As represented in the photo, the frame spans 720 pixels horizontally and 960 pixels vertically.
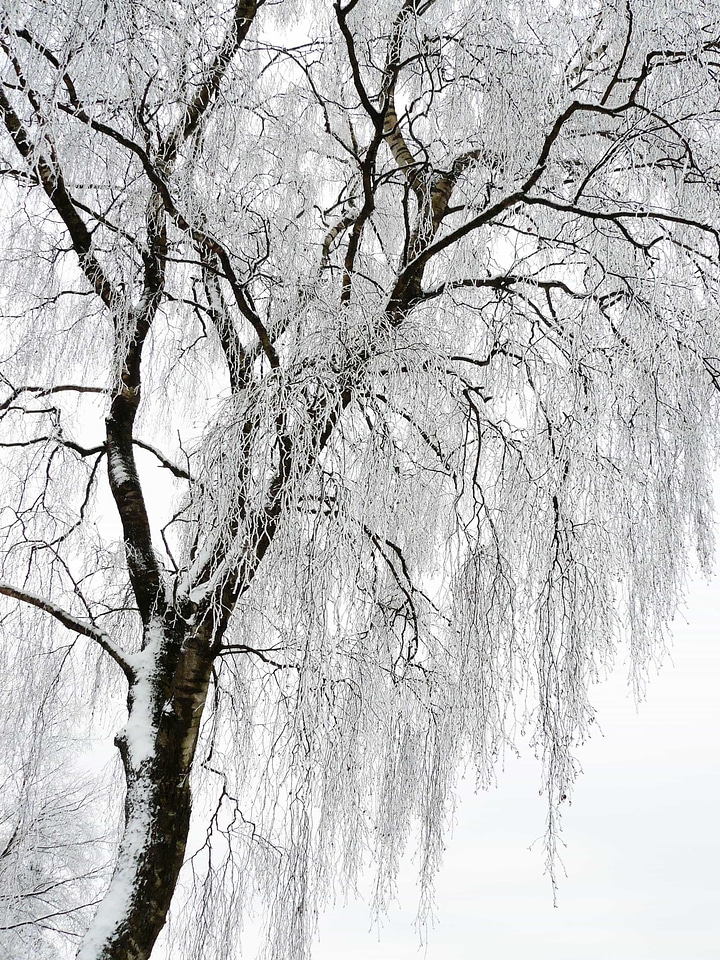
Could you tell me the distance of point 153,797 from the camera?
2631 mm

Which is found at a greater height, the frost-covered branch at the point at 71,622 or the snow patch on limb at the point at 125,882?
the frost-covered branch at the point at 71,622

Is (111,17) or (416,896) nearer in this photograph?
Result: (111,17)

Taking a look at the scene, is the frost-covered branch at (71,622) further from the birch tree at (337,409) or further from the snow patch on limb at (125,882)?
the snow patch on limb at (125,882)

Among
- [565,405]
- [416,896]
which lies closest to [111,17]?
[565,405]

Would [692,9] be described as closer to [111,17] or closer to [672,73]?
[672,73]

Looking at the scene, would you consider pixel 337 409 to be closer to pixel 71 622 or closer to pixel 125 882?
pixel 71 622

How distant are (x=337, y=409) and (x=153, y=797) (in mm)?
1307

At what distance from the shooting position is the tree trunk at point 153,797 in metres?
2.46

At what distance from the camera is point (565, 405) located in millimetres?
2264

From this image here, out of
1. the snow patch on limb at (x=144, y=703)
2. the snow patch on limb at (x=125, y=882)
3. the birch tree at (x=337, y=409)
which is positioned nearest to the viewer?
the birch tree at (x=337, y=409)

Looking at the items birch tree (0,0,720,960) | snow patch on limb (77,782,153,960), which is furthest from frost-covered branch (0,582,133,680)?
snow patch on limb (77,782,153,960)

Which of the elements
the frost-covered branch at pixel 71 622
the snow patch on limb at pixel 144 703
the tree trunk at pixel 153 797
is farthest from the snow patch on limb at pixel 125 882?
the frost-covered branch at pixel 71 622

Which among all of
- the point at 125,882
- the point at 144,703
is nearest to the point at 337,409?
the point at 144,703

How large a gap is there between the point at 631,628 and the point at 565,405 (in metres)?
0.58
